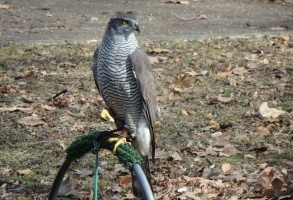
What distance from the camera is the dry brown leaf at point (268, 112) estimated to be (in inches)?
261

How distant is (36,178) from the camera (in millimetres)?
5348

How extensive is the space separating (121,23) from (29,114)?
7.76 ft

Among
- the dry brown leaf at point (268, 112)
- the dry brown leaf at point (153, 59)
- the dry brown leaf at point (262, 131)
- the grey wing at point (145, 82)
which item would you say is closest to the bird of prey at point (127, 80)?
the grey wing at point (145, 82)

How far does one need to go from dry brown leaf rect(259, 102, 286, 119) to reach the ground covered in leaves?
10 mm

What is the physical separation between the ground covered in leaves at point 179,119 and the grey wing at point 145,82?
2.04 ft

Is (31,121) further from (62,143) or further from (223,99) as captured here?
(223,99)

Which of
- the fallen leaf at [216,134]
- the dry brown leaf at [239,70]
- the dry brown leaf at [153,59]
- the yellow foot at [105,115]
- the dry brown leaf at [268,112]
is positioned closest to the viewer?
the yellow foot at [105,115]

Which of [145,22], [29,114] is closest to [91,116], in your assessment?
[29,114]

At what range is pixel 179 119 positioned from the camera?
6.70m

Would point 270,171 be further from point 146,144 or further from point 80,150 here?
point 80,150

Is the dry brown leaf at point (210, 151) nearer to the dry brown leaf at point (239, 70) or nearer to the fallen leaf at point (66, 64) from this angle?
the dry brown leaf at point (239, 70)

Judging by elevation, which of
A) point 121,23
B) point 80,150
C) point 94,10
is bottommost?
point 94,10

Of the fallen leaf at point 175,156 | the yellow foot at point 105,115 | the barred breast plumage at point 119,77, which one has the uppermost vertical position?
the barred breast plumage at point 119,77

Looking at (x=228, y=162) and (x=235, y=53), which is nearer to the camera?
(x=228, y=162)
